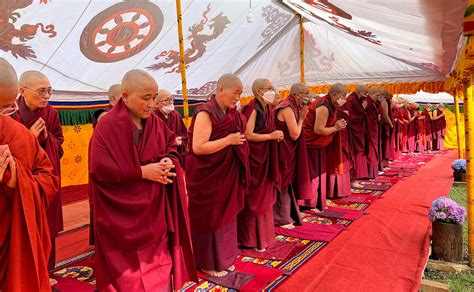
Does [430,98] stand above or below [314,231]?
above

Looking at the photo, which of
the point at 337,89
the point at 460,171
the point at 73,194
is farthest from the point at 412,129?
the point at 73,194

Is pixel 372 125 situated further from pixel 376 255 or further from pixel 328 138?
pixel 376 255

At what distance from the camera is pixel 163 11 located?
5.30m

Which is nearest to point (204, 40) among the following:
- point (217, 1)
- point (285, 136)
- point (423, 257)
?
point (217, 1)

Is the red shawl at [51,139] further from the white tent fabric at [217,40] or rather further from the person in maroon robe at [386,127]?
the person in maroon robe at [386,127]

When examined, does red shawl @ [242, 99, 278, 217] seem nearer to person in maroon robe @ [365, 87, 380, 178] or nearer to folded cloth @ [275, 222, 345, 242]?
folded cloth @ [275, 222, 345, 242]

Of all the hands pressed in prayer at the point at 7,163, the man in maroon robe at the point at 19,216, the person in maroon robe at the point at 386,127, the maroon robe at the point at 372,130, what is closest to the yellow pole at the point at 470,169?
the maroon robe at the point at 372,130

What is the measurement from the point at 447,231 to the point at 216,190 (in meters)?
2.00

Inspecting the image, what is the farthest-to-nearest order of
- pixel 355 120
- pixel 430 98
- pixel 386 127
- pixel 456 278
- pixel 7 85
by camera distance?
1. pixel 430 98
2. pixel 386 127
3. pixel 355 120
4. pixel 456 278
5. pixel 7 85

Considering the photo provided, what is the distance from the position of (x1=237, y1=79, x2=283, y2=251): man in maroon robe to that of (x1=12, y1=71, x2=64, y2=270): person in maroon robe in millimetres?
1623

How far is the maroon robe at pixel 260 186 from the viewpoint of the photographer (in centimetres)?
343

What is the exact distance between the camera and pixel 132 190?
1.95 meters

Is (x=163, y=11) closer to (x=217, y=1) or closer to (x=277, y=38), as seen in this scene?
(x=217, y=1)

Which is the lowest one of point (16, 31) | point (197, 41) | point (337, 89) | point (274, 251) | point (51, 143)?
point (274, 251)
